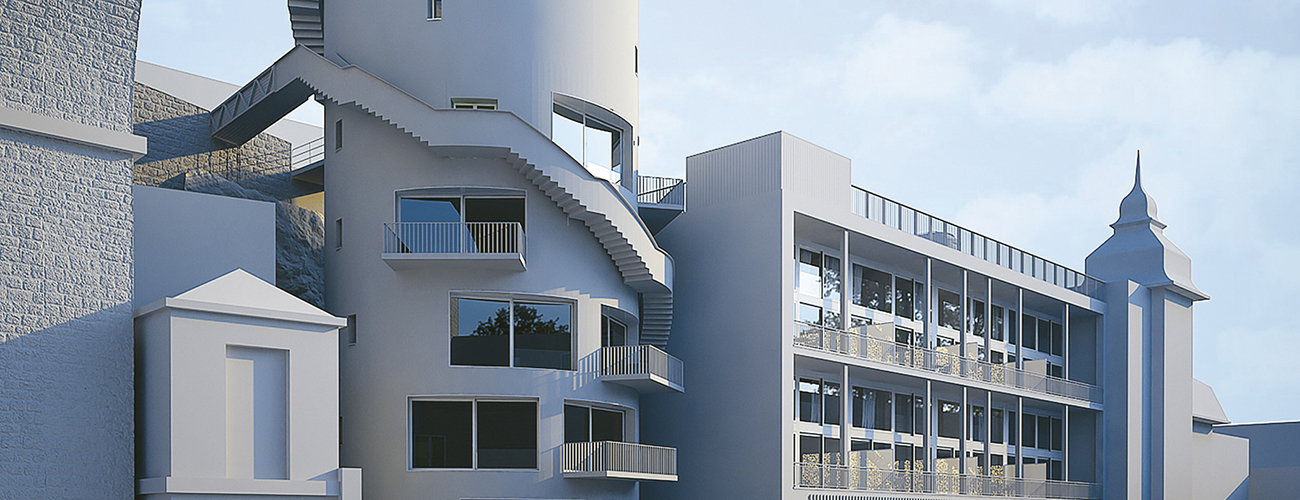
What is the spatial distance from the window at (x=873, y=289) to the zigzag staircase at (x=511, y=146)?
778 cm

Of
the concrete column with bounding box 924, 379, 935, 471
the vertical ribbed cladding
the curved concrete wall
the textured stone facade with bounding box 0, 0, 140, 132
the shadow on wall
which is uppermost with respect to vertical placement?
the vertical ribbed cladding

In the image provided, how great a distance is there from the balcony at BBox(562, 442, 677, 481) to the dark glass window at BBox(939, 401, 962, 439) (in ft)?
43.7

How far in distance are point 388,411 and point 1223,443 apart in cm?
3750

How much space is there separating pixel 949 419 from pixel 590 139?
16.2 m

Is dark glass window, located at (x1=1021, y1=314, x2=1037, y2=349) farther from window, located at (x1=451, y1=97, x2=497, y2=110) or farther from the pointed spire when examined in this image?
window, located at (x1=451, y1=97, x2=497, y2=110)

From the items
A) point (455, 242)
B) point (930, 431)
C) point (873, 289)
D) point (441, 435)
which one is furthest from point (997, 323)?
point (441, 435)

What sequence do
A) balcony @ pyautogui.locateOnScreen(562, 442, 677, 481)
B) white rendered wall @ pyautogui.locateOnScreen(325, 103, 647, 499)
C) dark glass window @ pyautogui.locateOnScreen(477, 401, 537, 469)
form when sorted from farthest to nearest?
balcony @ pyautogui.locateOnScreen(562, 442, 677, 481), dark glass window @ pyautogui.locateOnScreen(477, 401, 537, 469), white rendered wall @ pyautogui.locateOnScreen(325, 103, 647, 499)

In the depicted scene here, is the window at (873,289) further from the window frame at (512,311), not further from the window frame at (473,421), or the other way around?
the window frame at (473,421)

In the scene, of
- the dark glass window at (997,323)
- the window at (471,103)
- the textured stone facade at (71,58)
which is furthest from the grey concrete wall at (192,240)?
the dark glass window at (997,323)

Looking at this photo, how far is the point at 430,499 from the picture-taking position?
26375 mm

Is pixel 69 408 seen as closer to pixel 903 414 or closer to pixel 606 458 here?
pixel 606 458

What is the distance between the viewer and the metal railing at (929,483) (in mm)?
31062

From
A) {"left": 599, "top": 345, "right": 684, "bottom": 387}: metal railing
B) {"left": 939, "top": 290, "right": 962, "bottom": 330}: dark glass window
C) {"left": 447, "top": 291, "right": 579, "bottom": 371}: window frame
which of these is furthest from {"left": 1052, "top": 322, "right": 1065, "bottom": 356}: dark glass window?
{"left": 447, "top": 291, "right": 579, "bottom": 371}: window frame

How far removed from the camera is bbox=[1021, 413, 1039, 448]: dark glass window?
43.6 m
